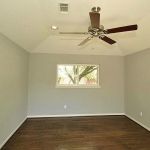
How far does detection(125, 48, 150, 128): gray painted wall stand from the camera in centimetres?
354

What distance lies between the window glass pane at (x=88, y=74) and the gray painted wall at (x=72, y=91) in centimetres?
24

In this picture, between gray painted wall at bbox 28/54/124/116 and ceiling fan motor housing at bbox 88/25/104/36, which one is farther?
gray painted wall at bbox 28/54/124/116

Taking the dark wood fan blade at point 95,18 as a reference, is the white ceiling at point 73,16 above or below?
above

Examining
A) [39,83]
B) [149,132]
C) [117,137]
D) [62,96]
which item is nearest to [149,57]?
[149,132]

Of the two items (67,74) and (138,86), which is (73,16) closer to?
(67,74)

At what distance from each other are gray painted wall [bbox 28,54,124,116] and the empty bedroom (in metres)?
0.03

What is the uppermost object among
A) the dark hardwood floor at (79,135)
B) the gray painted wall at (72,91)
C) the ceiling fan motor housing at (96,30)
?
the ceiling fan motor housing at (96,30)

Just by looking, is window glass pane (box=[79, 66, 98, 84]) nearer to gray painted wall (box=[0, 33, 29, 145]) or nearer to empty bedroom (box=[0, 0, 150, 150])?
empty bedroom (box=[0, 0, 150, 150])

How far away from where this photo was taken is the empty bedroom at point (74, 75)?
2168mm

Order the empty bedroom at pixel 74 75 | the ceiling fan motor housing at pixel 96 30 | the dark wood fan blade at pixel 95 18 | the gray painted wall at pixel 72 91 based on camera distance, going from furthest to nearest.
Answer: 1. the gray painted wall at pixel 72 91
2. the empty bedroom at pixel 74 75
3. the ceiling fan motor housing at pixel 96 30
4. the dark wood fan blade at pixel 95 18

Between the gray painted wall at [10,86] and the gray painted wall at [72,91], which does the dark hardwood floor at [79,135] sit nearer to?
the gray painted wall at [10,86]

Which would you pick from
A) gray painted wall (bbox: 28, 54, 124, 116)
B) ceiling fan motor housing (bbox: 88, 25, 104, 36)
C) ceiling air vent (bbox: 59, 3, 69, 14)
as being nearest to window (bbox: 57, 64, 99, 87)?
gray painted wall (bbox: 28, 54, 124, 116)

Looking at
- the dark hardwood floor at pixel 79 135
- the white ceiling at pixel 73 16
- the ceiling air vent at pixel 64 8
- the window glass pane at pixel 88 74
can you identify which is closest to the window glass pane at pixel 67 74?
the window glass pane at pixel 88 74

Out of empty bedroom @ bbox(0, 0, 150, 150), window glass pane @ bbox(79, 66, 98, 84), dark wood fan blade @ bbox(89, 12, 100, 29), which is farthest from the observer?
window glass pane @ bbox(79, 66, 98, 84)
